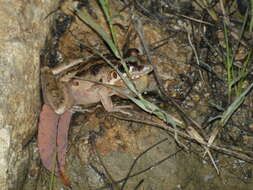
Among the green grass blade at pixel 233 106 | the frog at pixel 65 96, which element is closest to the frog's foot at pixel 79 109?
the frog at pixel 65 96

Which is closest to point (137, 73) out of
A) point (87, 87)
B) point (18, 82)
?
point (87, 87)

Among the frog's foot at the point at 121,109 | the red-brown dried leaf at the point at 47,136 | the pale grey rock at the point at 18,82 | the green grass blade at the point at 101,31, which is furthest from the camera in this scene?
the frog's foot at the point at 121,109

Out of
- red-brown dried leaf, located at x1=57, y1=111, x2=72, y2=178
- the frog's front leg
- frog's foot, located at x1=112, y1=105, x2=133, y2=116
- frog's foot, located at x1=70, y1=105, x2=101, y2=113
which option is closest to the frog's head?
the frog's front leg

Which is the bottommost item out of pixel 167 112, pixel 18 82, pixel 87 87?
pixel 167 112

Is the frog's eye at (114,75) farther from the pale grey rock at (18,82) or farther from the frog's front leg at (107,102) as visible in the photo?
the pale grey rock at (18,82)

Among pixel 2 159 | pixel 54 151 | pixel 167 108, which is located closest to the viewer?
pixel 2 159

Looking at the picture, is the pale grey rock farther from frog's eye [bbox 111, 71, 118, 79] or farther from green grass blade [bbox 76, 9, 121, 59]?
frog's eye [bbox 111, 71, 118, 79]

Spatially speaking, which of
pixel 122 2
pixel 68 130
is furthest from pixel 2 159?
pixel 122 2

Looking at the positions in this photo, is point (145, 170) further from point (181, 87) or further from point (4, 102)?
point (4, 102)

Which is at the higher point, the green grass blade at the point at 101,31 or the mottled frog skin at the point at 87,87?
the green grass blade at the point at 101,31

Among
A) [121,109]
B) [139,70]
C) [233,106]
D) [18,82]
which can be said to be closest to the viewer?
[18,82]

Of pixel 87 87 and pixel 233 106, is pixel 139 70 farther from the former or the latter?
pixel 233 106
